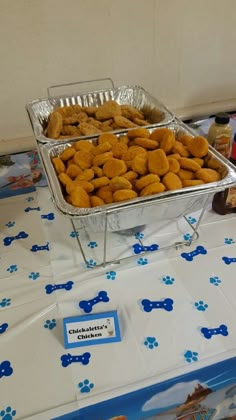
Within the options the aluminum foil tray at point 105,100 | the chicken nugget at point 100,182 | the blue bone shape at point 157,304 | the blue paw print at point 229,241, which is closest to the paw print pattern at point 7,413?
the blue bone shape at point 157,304

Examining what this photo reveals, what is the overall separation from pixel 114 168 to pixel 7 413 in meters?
0.36

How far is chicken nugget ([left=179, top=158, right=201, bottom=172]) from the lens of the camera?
1.82ft

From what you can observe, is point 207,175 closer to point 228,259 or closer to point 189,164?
point 189,164

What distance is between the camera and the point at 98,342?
0.45 m

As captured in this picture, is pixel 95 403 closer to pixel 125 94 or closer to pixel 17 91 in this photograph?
pixel 125 94

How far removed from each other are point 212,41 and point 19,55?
0.61 metres

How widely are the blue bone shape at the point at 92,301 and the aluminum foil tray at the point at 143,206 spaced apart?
100 mm

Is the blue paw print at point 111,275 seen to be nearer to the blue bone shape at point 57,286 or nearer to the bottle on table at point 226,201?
the blue bone shape at point 57,286

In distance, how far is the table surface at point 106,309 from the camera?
0.41m

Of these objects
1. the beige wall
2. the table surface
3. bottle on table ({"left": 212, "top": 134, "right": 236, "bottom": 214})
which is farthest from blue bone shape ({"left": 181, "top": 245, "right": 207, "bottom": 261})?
the beige wall

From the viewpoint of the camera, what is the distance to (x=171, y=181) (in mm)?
521

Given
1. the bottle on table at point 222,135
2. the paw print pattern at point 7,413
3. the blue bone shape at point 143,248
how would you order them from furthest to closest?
the bottle on table at point 222,135, the blue bone shape at point 143,248, the paw print pattern at point 7,413

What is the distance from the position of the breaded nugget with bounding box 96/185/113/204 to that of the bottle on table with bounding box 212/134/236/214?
0.23 meters

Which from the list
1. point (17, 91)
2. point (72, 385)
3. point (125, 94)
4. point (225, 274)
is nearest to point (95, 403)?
point (72, 385)
